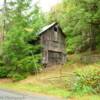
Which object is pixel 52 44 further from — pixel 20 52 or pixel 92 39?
pixel 20 52

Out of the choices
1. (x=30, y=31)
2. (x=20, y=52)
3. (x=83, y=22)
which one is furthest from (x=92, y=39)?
(x=20, y=52)

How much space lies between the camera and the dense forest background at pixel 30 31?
89.5 feet

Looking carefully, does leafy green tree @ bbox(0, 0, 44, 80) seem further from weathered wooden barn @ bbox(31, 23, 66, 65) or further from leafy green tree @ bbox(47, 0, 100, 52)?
leafy green tree @ bbox(47, 0, 100, 52)

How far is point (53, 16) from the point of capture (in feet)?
149

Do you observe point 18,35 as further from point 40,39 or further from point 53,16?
point 53,16

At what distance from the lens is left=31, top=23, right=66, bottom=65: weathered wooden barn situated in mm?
31781

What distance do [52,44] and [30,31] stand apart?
15.2 ft

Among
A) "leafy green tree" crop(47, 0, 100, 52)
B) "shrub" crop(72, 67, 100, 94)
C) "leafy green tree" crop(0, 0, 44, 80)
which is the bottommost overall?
"shrub" crop(72, 67, 100, 94)

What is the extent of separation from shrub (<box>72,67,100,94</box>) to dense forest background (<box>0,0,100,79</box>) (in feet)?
29.8

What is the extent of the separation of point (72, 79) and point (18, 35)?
31.2 feet

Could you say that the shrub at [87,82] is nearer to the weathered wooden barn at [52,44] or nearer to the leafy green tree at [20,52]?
the leafy green tree at [20,52]

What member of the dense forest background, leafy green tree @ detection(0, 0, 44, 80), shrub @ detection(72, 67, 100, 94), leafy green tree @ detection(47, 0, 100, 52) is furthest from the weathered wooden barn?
shrub @ detection(72, 67, 100, 94)

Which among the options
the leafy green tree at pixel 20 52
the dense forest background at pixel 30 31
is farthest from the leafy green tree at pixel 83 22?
the leafy green tree at pixel 20 52

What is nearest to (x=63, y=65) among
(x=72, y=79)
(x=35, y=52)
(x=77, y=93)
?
(x=35, y=52)
